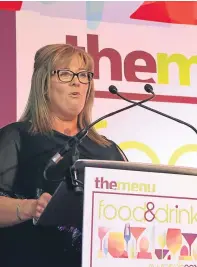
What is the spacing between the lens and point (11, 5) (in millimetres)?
2930

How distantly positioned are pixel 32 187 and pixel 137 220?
29.7 inches

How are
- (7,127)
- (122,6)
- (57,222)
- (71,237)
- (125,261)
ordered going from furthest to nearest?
1. (122,6)
2. (7,127)
3. (71,237)
4. (57,222)
5. (125,261)

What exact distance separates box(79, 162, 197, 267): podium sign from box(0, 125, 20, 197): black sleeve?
0.71 meters

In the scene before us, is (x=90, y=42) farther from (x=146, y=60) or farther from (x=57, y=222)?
(x=57, y=222)

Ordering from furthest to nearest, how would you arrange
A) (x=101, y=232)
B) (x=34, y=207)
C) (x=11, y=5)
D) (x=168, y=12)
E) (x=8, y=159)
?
(x=168, y=12)
(x=11, y=5)
(x=8, y=159)
(x=34, y=207)
(x=101, y=232)

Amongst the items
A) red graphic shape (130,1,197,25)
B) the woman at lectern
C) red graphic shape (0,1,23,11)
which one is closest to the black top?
the woman at lectern

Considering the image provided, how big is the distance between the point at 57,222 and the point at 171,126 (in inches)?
50.6

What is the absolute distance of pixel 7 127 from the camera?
2432 millimetres

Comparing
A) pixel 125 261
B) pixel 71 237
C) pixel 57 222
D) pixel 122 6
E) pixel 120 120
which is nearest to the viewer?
pixel 125 261

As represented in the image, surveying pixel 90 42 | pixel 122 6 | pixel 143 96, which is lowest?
pixel 143 96

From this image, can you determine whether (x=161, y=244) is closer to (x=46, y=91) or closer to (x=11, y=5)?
(x=46, y=91)

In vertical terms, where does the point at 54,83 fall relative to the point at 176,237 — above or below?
above

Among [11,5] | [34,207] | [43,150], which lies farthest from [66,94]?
[34,207]

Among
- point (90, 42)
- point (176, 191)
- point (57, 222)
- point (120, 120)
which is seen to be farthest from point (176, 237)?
point (90, 42)
